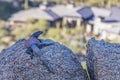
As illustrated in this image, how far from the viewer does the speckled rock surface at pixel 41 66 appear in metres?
5.13

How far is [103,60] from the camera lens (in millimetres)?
5043

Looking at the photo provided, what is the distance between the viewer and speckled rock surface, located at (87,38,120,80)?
16.2 feet

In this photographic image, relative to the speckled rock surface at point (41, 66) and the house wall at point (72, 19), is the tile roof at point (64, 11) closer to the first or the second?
the house wall at point (72, 19)

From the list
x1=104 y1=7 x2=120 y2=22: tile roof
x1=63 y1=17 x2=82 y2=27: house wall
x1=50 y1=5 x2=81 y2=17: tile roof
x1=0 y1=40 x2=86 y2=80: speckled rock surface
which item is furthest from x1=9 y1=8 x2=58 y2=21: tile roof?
Result: x1=0 y1=40 x2=86 y2=80: speckled rock surface

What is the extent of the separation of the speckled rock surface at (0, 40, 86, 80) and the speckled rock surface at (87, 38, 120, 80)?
0.84 ft

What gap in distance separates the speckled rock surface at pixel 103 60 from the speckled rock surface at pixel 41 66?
257 mm

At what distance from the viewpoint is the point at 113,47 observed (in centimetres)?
539

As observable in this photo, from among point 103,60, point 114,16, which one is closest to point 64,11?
point 114,16

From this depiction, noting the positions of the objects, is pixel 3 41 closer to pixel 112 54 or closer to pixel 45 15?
pixel 45 15

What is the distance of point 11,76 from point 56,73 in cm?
67

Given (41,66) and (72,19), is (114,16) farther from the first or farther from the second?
(41,66)

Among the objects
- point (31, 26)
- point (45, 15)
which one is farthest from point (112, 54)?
point (45, 15)

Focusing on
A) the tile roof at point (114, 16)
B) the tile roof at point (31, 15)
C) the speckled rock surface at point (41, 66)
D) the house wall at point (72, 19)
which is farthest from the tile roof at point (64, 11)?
the speckled rock surface at point (41, 66)

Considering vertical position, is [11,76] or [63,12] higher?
→ [11,76]
